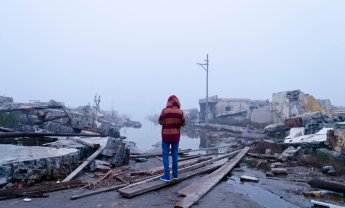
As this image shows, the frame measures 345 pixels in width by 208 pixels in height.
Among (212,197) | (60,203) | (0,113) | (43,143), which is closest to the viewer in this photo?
(60,203)

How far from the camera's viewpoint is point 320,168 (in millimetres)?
9180

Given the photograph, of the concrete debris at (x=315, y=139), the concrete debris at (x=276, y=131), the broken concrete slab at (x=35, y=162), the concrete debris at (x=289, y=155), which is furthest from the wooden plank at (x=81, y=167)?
the concrete debris at (x=276, y=131)

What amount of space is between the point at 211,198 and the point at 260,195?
1.19m

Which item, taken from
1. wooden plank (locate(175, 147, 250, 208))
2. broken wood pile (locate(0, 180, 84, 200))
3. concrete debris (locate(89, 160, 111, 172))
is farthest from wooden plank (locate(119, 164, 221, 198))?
concrete debris (locate(89, 160, 111, 172))

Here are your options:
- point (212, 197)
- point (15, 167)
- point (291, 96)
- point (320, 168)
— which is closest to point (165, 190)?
point (212, 197)

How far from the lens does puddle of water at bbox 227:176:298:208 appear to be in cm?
555

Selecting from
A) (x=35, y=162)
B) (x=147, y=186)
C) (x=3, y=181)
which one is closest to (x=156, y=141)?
(x=35, y=162)

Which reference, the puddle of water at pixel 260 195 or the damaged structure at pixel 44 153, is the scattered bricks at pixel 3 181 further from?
the puddle of water at pixel 260 195

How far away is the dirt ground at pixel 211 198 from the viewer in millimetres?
5082

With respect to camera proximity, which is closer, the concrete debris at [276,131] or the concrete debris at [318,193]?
the concrete debris at [318,193]

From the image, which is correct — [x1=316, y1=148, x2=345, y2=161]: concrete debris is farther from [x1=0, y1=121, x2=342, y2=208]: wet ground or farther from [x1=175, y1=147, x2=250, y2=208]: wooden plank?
[x1=175, y1=147, x2=250, y2=208]: wooden plank

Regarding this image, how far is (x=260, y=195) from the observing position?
613 cm

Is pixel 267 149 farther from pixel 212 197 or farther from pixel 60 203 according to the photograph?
pixel 60 203

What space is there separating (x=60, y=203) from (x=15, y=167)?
1.55 metres
